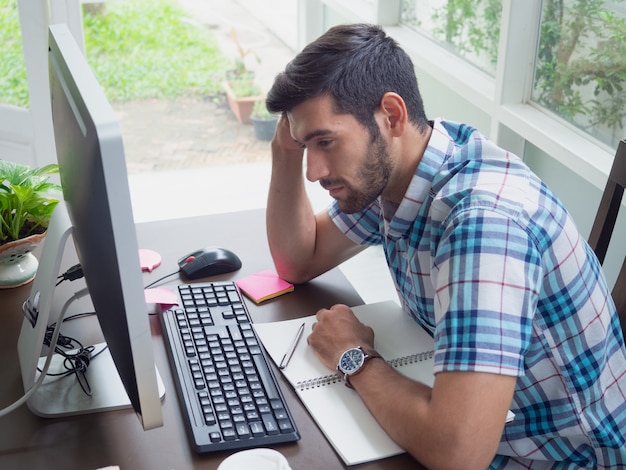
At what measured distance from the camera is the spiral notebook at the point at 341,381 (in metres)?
1.02

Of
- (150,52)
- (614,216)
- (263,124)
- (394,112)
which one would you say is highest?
(394,112)

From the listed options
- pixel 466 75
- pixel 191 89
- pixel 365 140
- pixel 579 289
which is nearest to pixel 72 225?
pixel 365 140

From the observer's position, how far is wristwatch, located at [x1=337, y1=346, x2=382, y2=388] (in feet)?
3.70

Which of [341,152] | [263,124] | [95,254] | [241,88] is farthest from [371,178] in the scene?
[241,88]

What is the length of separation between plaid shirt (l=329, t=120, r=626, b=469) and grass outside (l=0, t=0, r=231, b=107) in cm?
417

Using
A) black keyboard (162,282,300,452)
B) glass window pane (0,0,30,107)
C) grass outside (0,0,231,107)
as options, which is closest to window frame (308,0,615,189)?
black keyboard (162,282,300,452)

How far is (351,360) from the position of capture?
1146 mm

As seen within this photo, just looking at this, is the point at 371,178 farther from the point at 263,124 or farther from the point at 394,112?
the point at 263,124

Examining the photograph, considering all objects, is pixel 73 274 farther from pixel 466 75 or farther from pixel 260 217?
pixel 466 75

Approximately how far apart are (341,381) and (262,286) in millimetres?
320

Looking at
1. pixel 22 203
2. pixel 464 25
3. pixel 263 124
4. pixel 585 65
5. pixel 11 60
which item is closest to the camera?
pixel 22 203

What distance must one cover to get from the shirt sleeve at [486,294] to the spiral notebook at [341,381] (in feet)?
0.42

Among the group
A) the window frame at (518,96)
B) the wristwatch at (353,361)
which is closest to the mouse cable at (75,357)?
the wristwatch at (353,361)

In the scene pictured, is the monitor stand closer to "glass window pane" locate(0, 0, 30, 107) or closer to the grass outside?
"glass window pane" locate(0, 0, 30, 107)
